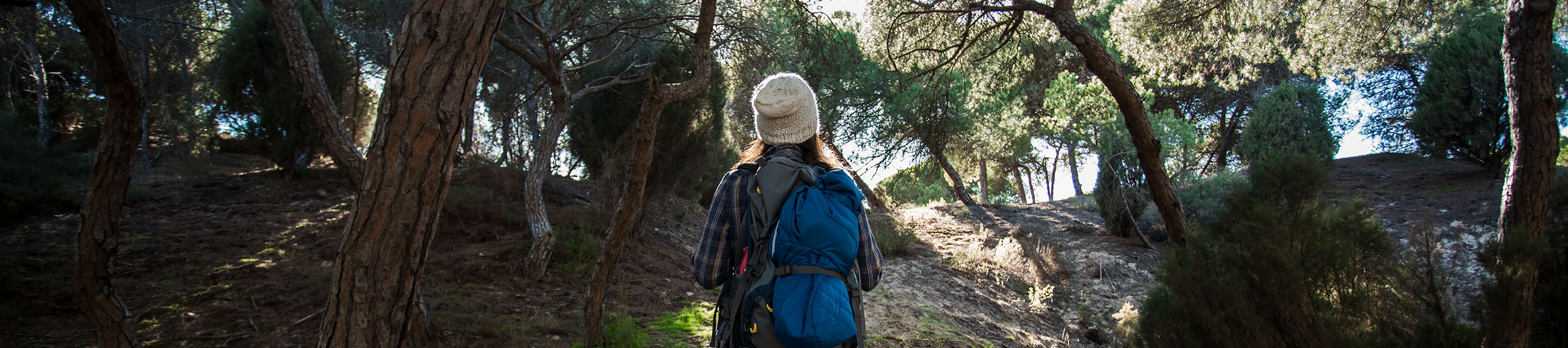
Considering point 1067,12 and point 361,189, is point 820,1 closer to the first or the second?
point 1067,12

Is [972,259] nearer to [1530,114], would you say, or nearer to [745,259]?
[1530,114]

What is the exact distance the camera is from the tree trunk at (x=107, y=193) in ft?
10.6

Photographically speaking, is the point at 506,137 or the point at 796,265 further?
the point at 506,137

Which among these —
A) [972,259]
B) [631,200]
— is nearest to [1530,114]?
[972,259]

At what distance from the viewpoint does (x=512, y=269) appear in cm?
671

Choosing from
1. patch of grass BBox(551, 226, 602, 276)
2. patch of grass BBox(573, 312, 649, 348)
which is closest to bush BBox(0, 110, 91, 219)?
patch of grass BBox(551, 226, 602, 276)

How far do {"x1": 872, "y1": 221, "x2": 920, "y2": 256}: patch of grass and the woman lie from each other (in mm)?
7153

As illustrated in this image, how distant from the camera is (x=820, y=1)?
6.79m

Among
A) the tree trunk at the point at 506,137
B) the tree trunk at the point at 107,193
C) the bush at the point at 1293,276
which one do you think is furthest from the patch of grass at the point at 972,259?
the tree trunk at the point at 107,193

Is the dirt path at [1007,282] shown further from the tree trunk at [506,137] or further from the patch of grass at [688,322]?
the tree trunk at [506,137]

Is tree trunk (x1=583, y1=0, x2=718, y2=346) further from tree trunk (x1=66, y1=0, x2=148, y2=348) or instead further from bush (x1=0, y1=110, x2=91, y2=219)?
bush (x1=0, y1=110, x2=91, y2=219)

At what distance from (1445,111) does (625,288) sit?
12.5m

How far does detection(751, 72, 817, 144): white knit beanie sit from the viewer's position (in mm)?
2137

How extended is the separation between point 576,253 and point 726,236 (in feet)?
18.8
